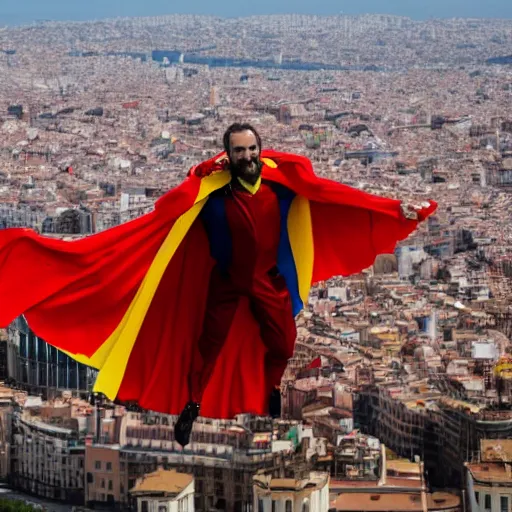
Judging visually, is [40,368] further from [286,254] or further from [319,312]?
[286,254]

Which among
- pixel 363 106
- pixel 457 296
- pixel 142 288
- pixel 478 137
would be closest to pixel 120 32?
A: pixel 363 106

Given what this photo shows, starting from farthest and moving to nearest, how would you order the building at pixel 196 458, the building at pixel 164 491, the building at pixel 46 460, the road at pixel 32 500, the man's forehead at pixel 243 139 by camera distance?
the building at pixel 46 460 < the road at pixel 32 500 < the building at pixel 196 458 < the building at pixel 164 491 < the man's forehead at pixel 243 139

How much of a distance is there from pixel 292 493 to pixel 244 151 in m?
7.29

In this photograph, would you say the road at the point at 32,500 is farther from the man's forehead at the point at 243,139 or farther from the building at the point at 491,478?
the man's forehead at the point at 243,139

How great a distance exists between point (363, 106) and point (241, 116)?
5.34 meters

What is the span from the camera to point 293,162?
326 cm

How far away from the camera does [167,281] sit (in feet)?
10.9

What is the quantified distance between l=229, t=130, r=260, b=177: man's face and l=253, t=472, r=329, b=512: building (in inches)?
277

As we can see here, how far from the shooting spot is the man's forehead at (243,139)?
3164mm

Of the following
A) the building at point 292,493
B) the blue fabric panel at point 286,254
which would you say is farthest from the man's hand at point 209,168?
the building at point 292,493

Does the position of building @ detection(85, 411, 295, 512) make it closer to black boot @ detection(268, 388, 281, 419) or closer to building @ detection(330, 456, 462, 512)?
building @ detection(330, 456, 462, 512)

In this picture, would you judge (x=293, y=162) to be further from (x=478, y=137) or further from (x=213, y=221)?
(x=478, y=137)

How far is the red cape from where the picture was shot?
324 cm

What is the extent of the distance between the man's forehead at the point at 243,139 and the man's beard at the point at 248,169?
0.11 feet
